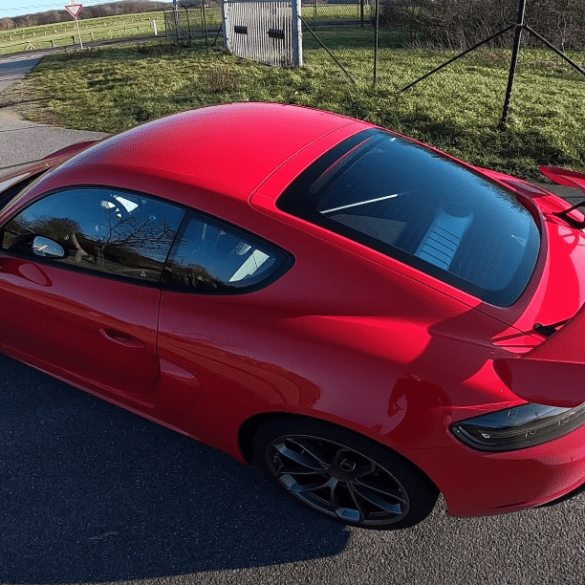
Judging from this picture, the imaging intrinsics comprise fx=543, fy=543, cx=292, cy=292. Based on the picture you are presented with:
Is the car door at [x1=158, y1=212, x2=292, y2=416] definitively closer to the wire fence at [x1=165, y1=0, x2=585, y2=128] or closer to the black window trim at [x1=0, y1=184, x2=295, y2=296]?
the black window trim at [x1=0, y1=184, x2=295, y2=296]

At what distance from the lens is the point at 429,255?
7.36 feet

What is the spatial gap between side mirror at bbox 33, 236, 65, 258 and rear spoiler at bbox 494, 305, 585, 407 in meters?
2.11

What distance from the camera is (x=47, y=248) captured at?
108 inches

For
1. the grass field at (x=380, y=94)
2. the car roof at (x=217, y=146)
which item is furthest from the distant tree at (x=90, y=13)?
the car roof at (x=217, y=146)

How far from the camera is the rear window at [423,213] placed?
2225 millimetres

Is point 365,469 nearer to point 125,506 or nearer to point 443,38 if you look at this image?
point 125,506

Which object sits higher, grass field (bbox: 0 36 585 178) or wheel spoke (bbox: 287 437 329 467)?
grass field (bbox: 0 36 585 178)

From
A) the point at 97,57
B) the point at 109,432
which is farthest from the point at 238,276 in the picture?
the point at 97,57

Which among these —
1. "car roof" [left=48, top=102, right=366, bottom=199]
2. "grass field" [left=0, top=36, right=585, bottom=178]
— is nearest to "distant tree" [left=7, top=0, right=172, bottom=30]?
"grass field" [left=0, top=36, right=585, bottom=178]

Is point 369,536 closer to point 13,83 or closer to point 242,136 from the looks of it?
point 242,136

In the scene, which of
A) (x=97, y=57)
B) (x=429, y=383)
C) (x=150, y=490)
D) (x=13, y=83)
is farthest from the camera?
(x=97, y=57)

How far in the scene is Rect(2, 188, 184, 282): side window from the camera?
2.46 metres

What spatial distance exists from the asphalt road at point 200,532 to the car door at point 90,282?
47 cm

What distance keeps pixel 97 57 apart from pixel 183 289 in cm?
1744
